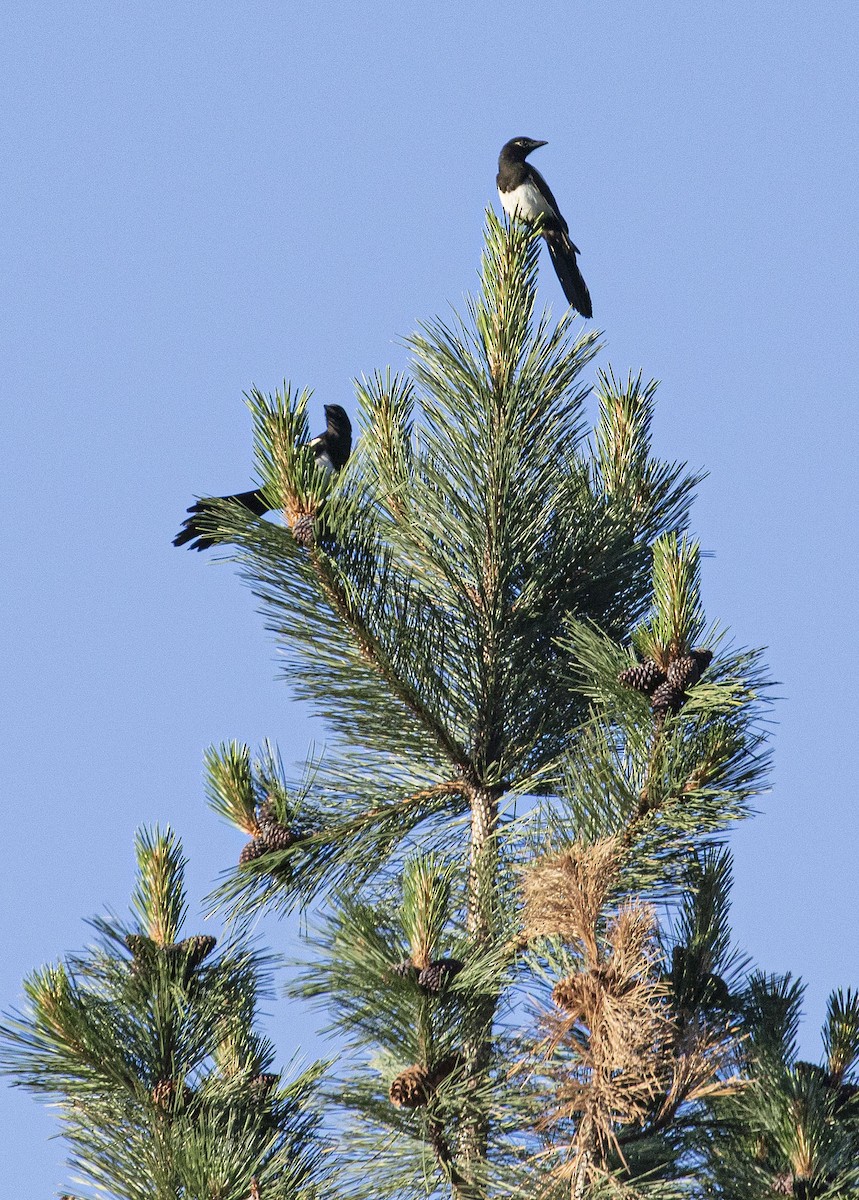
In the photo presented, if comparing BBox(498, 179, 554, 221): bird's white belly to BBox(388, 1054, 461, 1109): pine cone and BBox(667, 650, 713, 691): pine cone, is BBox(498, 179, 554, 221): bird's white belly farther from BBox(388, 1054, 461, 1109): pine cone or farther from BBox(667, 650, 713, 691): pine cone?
BBox(388, 1054, 461, 1109): pine cone

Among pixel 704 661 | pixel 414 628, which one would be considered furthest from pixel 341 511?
pixel 704 661

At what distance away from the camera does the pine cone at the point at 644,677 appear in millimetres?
3590

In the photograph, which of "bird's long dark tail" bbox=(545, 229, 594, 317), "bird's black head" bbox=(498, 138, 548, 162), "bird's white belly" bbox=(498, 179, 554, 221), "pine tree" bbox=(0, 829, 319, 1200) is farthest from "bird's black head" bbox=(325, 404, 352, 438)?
"pine tree" bbox=(0, 829, 319, 1200)

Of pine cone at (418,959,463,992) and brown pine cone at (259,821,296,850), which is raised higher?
brown pine cone at (259,821,296,850)

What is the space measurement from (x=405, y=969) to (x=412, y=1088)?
0.24 m

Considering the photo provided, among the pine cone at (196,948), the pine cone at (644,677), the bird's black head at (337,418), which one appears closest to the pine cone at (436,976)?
the pine cone at (196,948)

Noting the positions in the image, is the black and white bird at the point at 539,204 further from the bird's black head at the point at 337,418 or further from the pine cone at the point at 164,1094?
the pine cone at the point at 164,1094

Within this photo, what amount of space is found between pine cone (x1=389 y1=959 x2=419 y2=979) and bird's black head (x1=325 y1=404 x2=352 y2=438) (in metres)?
4.11

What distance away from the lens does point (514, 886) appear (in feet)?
12.3

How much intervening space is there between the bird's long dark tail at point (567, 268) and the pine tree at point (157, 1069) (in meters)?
4.77

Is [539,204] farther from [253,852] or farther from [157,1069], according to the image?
[157,1069]

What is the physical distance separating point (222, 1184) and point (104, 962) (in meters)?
0.69

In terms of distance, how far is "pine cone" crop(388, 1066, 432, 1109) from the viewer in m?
3.16

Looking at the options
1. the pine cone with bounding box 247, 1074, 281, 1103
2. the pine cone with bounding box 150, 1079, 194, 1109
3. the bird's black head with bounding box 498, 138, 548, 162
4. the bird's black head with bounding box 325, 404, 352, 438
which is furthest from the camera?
the bird's black head with bounding box 498, 138, 548, 162
